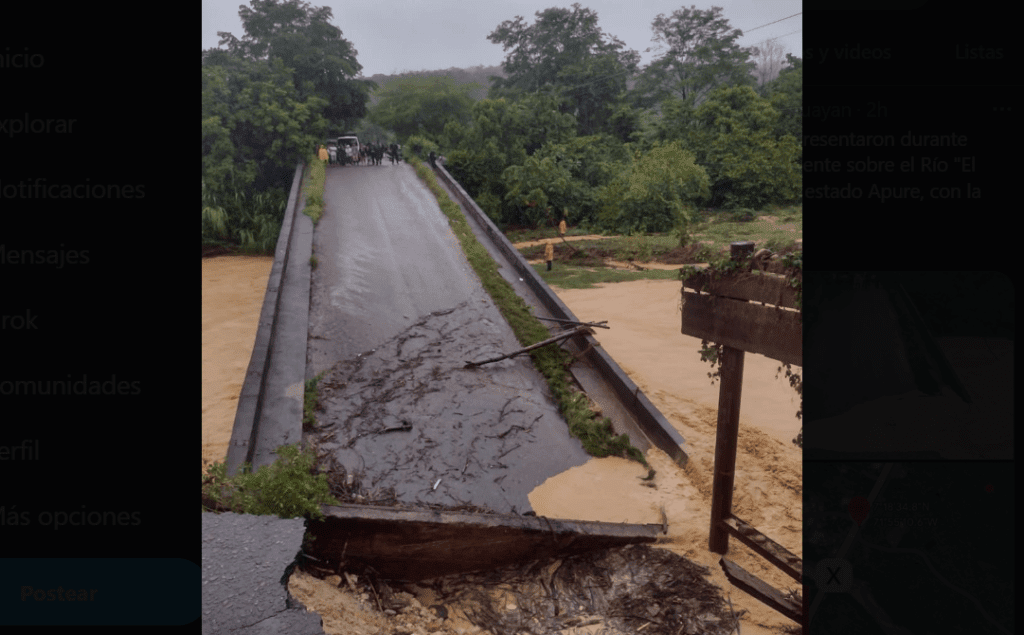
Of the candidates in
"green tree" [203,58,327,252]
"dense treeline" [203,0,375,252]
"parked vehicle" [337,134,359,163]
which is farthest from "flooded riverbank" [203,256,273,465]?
"parked vehicle" [337,134,359,163]

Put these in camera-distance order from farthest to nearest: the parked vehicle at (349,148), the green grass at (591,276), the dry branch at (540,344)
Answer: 1. the parked vehicle at (349,148)
2. the green grass at (591,276)
3. the dry branch at (540,344)

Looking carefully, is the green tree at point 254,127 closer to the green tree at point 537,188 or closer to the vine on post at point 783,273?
the green tree at point 537,188

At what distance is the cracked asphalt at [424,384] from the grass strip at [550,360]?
0.15 metres

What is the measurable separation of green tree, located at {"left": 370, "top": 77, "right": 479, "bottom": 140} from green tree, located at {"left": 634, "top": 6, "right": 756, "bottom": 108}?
44.2 feet

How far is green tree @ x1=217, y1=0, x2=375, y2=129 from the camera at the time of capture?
27.3 meters

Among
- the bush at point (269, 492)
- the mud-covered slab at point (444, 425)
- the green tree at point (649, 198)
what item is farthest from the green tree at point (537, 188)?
the bush at point (269, 492)

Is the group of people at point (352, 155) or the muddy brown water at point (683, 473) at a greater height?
the group of people at point (352, 155)

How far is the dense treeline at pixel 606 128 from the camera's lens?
83.1 feet

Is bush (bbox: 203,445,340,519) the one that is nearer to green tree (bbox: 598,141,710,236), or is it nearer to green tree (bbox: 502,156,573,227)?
green tree (bbox: 502,156,573,227)
